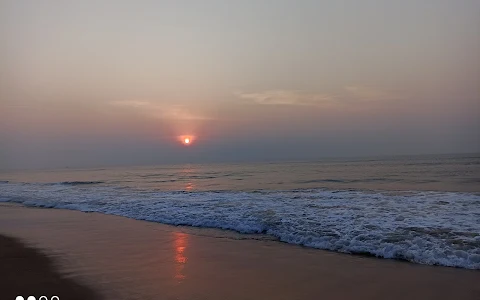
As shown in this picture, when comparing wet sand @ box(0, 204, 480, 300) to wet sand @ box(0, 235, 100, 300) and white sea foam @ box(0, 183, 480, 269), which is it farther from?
white sea foam @ box(0, 183, 480, 269)

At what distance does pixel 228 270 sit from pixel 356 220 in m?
6.10

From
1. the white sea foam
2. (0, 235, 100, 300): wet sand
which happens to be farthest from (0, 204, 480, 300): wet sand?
the white sea foam

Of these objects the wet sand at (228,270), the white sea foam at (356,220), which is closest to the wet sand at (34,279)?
the wet sand at (228,270)

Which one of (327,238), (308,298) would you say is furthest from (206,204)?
(308,298)

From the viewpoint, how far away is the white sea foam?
8242mm

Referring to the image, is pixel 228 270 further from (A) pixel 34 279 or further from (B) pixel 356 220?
(B) pixel 356 220

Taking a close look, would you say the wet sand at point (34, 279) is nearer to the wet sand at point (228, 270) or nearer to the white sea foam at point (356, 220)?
the wet sand at point (228, 270)

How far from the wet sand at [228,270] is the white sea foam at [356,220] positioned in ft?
2.28

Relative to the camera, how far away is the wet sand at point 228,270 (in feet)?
18.7

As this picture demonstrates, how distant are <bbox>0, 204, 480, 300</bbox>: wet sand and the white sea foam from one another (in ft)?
2.28

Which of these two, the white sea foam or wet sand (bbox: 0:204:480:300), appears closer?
wet sand (bbox: 0:204:480:300)

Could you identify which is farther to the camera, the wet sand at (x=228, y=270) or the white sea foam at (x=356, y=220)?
the white sea foam at (x=356, y=220)

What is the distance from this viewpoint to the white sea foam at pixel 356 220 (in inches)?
324

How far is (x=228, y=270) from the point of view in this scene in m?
6.98
